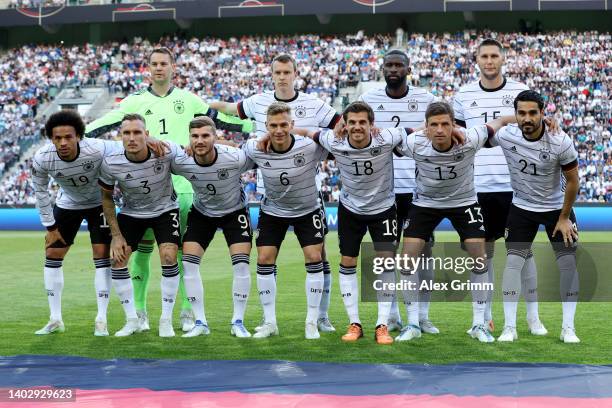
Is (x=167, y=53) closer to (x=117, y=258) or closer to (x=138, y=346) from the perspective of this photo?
(x=117, y=258)

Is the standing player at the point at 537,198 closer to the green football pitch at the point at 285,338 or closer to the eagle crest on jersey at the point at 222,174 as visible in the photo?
the green football pitch at the point at 285,338

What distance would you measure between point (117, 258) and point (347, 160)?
228 centimetres

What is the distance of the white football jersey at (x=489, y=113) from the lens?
28.1ft

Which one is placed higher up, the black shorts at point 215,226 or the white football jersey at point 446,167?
the white football jersey at point 446,167

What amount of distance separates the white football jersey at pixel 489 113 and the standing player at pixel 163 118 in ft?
7.38

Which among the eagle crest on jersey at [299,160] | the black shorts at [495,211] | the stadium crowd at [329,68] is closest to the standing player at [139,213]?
the eagle crest on jersey at [299,160]

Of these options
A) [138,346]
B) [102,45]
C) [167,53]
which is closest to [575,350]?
[138,346]

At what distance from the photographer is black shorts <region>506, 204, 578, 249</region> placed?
26.4 ft

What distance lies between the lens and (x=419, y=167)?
820cm

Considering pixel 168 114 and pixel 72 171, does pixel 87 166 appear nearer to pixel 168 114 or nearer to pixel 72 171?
pixel 72 171

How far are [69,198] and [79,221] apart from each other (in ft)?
0.81

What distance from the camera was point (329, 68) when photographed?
1538 inches
